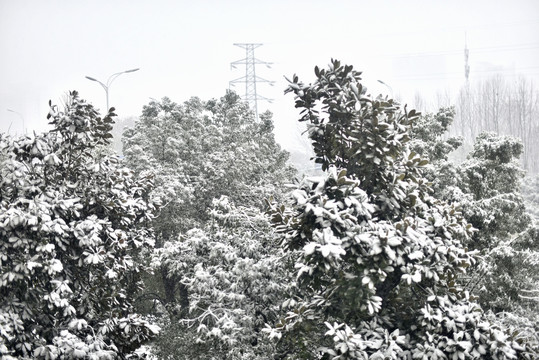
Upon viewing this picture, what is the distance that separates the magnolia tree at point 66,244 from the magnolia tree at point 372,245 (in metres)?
2.59

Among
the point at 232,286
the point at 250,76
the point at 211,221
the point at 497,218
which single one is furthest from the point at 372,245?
the point at 250,76

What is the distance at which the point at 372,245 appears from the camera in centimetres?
555

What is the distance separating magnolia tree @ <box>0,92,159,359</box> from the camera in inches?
261

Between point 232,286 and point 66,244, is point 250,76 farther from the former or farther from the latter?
point 66,244

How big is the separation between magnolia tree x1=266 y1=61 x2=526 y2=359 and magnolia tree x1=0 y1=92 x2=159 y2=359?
2.59 metres

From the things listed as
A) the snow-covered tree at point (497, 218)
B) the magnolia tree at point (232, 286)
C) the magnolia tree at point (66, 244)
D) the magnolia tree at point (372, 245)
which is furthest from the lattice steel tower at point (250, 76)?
the magnolia tree at point (372, 245)

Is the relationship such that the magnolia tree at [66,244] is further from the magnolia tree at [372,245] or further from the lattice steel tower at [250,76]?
the lattice steel tower at [250,76]

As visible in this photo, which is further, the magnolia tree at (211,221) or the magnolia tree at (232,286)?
the magnolia tree at (211,221)

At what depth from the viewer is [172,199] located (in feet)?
58.6

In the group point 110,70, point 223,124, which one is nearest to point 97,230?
point 223,124

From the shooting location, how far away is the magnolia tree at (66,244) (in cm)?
664

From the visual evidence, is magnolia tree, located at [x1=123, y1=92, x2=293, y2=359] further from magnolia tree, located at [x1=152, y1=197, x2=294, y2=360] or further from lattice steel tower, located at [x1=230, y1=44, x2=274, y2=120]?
lattice steel tower, located at [x1=230, y1=44, x2=274, y2=120]

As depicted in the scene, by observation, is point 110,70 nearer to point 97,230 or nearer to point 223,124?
point 223,124

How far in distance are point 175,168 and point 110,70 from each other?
52.7m
